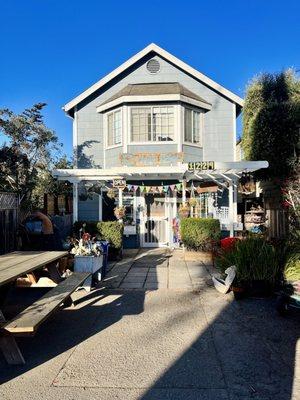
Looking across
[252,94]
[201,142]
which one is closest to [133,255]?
[201,142]

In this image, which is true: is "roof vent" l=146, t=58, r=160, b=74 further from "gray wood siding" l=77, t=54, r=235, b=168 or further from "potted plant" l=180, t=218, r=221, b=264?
"potted plant" l=180, t=218, r=221, b=264

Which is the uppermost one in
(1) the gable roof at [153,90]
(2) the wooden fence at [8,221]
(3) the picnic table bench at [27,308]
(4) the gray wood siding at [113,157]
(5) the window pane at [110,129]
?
(1) the gable roof at [153,90]

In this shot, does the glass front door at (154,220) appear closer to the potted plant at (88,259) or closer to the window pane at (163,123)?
the window pane at (163,123)

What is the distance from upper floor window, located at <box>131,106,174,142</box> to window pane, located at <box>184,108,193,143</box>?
51 cm

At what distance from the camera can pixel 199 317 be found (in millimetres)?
5688

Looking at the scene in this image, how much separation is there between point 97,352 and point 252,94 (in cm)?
1420

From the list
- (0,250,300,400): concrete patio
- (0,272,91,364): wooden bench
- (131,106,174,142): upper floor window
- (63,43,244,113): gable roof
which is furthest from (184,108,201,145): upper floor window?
(0,272,91,364): wooden bench

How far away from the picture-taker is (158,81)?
15.0m

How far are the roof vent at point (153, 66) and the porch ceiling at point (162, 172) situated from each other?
467 cm

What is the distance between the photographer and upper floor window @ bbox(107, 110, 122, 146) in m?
14.4

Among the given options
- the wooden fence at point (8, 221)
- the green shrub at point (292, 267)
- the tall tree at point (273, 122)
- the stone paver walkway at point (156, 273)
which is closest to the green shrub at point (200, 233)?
the stone paver walkway at point (156, 273)

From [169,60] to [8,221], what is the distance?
917 cm

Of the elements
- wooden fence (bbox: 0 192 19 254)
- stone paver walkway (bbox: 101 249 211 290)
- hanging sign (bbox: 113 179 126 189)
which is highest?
hanging sign (bbox: 113 179 126 189)

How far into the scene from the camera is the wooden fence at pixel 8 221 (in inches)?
360
